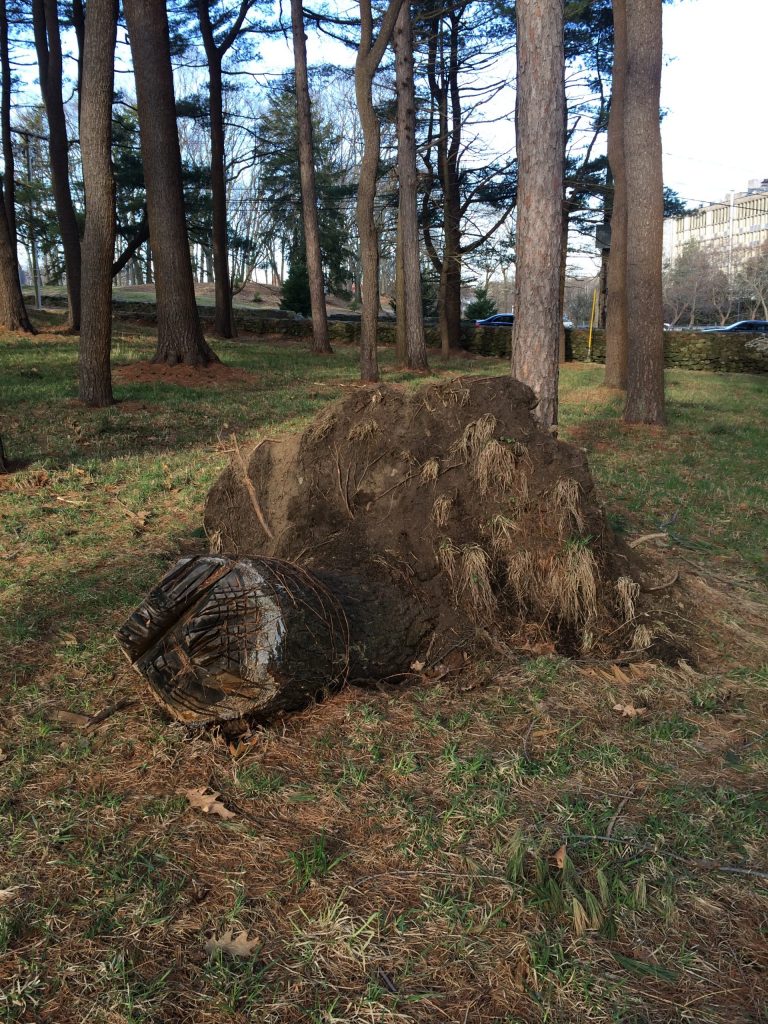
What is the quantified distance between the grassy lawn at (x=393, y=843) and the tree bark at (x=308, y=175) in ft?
52.3

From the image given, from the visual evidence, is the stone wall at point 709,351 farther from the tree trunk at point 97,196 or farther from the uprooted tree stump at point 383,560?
the uprooted tree stump at point 383,560

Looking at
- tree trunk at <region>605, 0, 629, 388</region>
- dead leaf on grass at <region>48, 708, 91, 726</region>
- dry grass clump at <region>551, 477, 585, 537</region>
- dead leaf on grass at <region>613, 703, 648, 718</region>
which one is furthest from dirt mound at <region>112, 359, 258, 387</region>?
dead leaf on grass at <region>613, 703, 648, 718</region>

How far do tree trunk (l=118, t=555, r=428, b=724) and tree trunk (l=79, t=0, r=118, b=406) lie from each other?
729 cm

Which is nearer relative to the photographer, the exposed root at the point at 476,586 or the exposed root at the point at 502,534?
the exposed root at the point at 476,586

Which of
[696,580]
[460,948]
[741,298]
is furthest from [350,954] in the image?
[741,298]

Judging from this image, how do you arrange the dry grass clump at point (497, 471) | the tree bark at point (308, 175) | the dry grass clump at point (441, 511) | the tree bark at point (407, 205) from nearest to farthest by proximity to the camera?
1. the dry grass clump at point (441, 511)
2. the dry grass clump at point (497, 471)
3. the tree bark at point (407, 205)
4. the tree bark at point (308, 175)

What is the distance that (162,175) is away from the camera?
42.0 feet

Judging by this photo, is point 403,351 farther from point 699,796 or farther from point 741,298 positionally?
point 741,298

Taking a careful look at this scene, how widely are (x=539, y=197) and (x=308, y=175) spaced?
47.2ft

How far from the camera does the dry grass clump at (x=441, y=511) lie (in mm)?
4418

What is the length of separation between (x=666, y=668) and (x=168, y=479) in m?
4.81

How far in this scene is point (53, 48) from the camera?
62.3ft

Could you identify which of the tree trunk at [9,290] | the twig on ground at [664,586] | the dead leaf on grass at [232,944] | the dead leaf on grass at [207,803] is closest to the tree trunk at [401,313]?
→ the tree trunk at [9,290]

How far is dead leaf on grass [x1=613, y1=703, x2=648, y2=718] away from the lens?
11.7 ft
